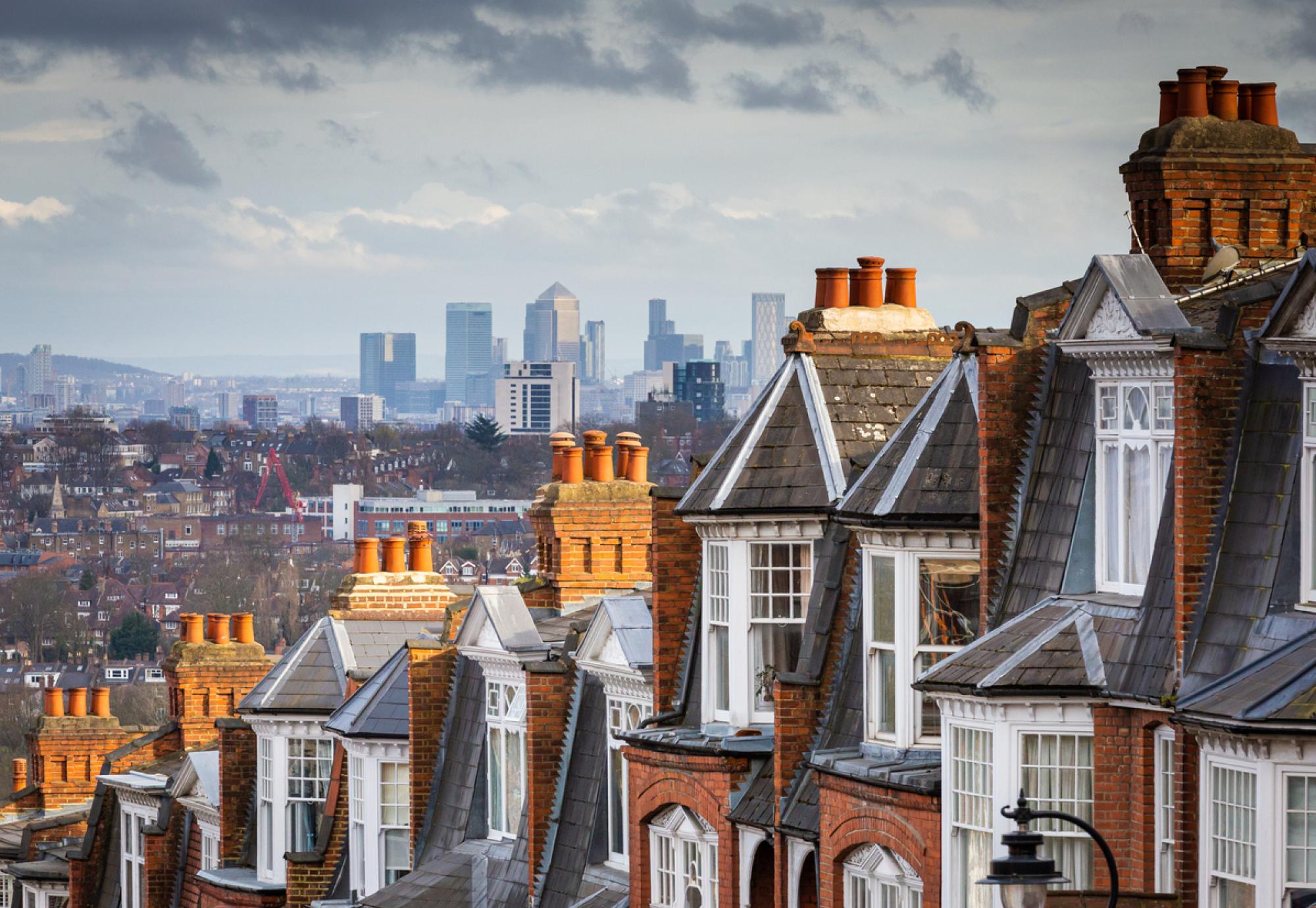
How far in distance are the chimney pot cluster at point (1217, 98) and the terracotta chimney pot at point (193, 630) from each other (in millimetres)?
31541

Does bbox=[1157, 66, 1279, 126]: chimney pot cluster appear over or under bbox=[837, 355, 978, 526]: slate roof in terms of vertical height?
over

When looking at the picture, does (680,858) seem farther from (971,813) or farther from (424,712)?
(424,712)

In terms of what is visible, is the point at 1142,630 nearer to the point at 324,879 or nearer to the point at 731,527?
the point at 731,527

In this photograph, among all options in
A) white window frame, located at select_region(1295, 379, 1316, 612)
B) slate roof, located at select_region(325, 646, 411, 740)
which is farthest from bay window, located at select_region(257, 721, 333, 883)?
white window frame, located at select_region(1295, 379, 1316, 612)

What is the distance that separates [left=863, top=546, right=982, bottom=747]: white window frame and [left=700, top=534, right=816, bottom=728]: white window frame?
7.64 feet

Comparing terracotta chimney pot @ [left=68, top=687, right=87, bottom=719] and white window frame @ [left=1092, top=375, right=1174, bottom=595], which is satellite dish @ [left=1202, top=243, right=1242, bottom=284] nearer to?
white window frame @ [left=1092, top=375, right=1174, bottom=595]

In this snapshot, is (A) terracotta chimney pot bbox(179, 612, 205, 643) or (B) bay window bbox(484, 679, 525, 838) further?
(A) terracotta chimney pot bbox(179, 612, 205, 643)

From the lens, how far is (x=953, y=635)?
87.0 ft

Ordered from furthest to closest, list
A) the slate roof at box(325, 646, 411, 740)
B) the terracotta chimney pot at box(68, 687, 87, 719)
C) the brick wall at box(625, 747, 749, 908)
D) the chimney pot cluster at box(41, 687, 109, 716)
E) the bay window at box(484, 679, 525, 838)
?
the terracotta chimney pot at box(68, 687, 87, 719) → the chimney pot cluster at box(41, 687, 109, 716) → the slate roof at box(325, 646, 411, 740) → the bay window at box(484, 679, 525, 838) → the brick wall at box(625, 747, 749, 908)

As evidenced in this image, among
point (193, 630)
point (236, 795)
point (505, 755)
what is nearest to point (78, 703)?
point (193, 630)

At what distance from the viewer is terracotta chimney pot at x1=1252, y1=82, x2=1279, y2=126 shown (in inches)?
1062

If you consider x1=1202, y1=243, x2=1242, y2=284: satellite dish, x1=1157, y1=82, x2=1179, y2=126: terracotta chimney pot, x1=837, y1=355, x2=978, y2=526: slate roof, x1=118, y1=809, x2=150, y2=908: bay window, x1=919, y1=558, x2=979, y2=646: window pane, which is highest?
x1=1157, y1=82, x2=1179, y2=126: terracotta chimney pot

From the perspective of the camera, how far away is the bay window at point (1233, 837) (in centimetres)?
2138

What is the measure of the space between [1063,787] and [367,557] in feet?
87.9
